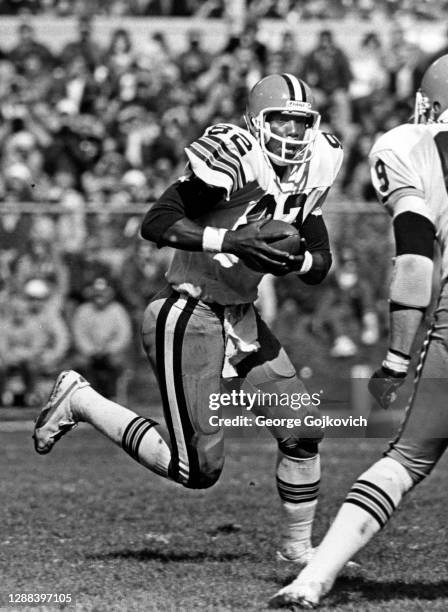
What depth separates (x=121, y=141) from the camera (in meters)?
12.5

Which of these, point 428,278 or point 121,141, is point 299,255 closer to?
Result: point 428,278

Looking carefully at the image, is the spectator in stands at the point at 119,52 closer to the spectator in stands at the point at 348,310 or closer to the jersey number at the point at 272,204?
the spectator in stands at the point at 348,310

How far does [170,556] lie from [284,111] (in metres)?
1.95

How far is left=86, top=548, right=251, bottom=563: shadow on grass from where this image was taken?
528cm

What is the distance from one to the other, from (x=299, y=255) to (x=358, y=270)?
5.95 meters

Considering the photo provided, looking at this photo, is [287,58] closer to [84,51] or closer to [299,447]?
[84,51]

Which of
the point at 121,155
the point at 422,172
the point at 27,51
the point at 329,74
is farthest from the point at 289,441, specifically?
the point at 27,51

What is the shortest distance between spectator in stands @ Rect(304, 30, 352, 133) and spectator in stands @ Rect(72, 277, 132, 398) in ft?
14.0

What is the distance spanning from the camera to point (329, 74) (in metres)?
13.6

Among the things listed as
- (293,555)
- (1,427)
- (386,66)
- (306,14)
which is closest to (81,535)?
(293,555)

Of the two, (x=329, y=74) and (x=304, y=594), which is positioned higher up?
(x=329, y=74)

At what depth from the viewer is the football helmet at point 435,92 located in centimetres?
445

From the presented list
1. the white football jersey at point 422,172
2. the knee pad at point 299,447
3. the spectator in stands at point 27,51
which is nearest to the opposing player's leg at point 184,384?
the knee pad at point 299,447

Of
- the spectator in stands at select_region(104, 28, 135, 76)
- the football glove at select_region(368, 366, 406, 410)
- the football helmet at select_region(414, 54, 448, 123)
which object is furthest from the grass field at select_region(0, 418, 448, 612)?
the spectator in stands at select_region(104, 28, 135, 76)
